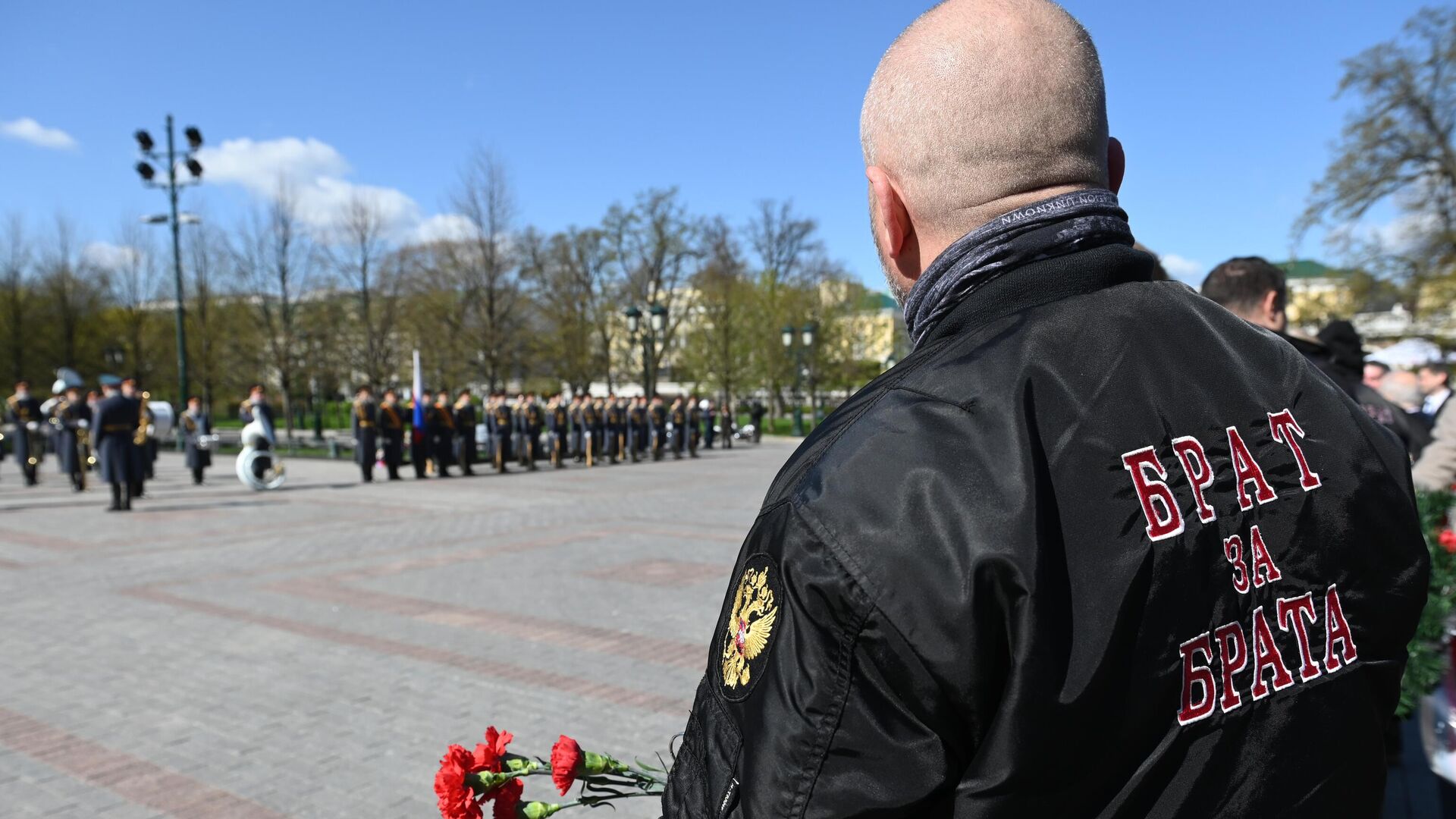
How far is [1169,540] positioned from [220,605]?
28.5 ft

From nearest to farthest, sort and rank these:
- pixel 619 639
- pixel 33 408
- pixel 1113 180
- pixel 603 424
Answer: pixel 1113 180 < pixel 619 639 < pixel 33 408 < pixel 603 424

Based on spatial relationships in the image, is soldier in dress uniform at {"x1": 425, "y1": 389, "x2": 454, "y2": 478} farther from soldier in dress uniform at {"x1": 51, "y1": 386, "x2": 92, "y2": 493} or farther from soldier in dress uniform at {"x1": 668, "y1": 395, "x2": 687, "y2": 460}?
soldier in dress uniform at {"x1": 668, "y1": 395, "x2": 687, "y2": 460}

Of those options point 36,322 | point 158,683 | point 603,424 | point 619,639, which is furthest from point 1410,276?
point 36,322

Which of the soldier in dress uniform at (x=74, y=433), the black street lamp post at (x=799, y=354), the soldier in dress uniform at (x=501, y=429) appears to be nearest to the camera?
the soldier in dress uniform at (x=74, y=433)

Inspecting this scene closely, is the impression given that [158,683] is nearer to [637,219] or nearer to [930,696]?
[930,696]

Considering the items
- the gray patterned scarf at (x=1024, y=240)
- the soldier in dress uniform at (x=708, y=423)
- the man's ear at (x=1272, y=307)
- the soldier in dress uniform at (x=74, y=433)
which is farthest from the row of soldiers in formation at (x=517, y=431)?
the gray patterned scarf at (x=1024, y=240)

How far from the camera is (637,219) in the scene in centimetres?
4081

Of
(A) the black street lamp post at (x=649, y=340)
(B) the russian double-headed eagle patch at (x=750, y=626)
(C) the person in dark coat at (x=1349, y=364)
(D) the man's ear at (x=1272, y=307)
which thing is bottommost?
(B) the russian double-headed eagle patch at (x=750, y=626)

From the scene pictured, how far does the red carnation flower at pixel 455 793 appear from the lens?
5.75 feet

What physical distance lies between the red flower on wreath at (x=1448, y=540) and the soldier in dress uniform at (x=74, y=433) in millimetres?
21069

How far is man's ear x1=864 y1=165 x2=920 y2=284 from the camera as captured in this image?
135cm

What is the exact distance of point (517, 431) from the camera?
24.5 meters

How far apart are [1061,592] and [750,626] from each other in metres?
0.34

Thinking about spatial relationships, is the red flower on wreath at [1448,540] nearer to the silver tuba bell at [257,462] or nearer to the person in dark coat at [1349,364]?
the person in dark coat at [1349,364]
